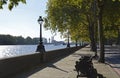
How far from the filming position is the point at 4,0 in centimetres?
1224

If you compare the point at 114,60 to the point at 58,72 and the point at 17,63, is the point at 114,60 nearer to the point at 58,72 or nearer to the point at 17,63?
the point at 58,72

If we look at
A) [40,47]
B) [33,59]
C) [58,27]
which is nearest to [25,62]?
[33,59]

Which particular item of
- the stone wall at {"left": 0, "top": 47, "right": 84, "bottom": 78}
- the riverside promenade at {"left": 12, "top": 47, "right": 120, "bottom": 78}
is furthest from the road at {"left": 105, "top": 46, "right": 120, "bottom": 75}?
the stone wall at {"left": 0, "top": 47, "right": 84, "bottom": 78}

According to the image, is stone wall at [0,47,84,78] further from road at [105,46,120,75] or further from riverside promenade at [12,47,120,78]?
road at [105,46,120,75]

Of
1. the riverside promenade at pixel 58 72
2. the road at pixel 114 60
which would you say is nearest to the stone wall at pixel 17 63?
the riverside promenade at pixel 58 72

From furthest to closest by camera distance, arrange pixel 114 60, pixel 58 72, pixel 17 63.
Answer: pixel 114 60, pixel 58 72, pixel 17 63

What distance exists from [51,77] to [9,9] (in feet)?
27.7

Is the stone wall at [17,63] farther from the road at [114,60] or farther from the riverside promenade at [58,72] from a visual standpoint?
the road at [114,60]

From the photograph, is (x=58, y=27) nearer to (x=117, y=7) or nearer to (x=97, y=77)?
(x=117, y=7)

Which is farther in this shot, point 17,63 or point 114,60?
point 114,60

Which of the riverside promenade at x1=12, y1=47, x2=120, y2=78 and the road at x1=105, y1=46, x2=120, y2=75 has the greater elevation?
the road at x1=105, y1=46, x2=120, y2=75

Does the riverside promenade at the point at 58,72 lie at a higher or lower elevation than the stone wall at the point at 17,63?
lower

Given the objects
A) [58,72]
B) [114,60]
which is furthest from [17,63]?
[114,60]

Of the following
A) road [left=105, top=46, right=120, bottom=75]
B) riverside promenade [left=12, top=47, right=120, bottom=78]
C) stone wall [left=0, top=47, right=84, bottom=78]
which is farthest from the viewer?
road [left=105, top=46, right=120, bottom=75]
